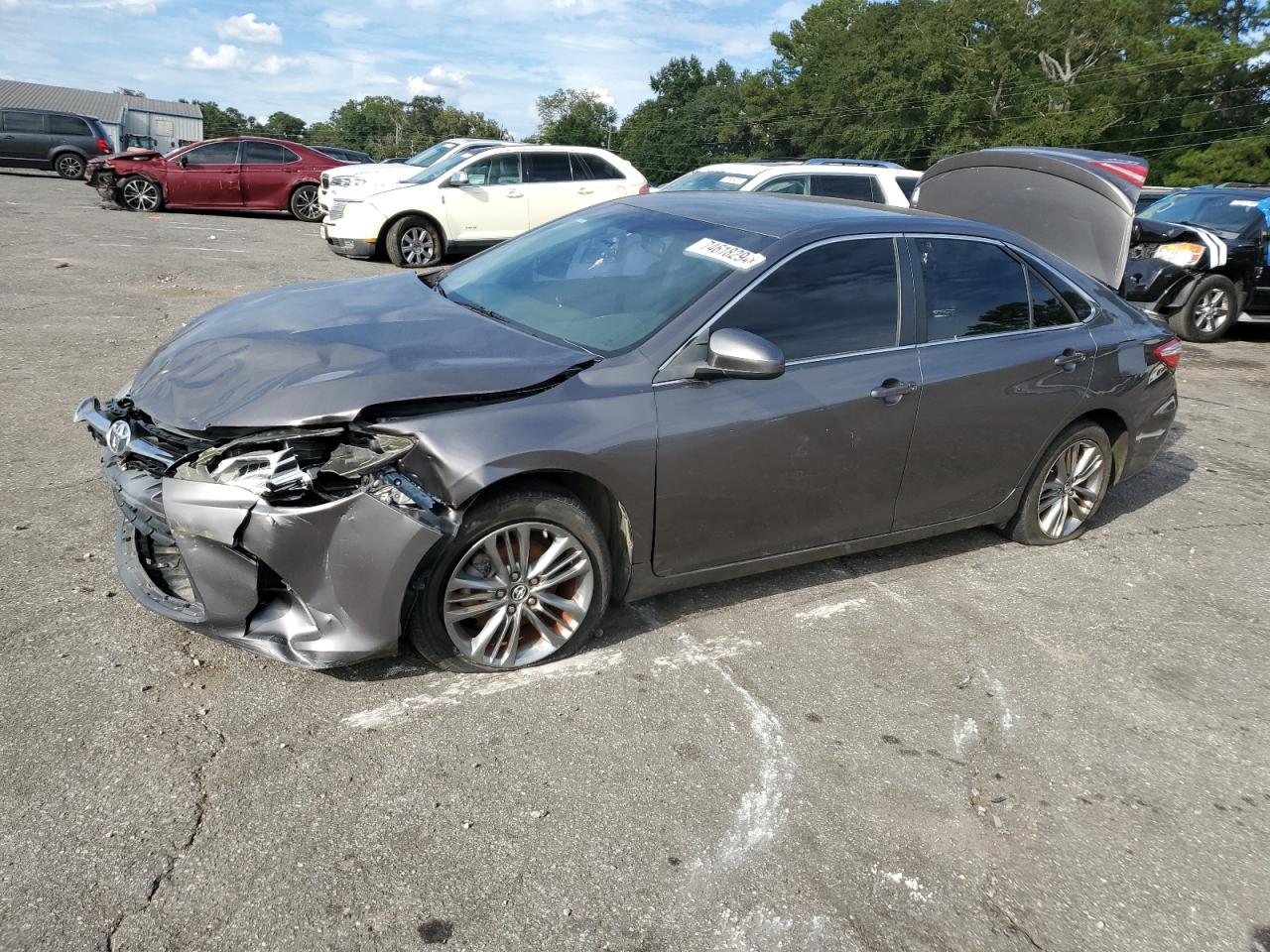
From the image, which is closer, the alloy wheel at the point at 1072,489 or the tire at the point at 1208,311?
the alloy wheel at the point at 1072,489

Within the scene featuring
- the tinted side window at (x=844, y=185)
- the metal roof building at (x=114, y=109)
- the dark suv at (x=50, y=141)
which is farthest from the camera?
the metal roof building at (x=114, y=109)

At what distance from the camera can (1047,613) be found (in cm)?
445

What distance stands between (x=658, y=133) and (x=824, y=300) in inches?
4164

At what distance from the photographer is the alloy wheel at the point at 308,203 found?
18.8 meters

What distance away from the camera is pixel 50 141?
26062 mm

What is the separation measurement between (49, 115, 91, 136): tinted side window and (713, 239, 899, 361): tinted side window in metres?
28.1

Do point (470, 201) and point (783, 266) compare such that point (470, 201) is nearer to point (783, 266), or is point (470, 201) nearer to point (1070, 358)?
point (1070, 358)

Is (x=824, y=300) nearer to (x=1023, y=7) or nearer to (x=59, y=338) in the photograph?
(x=59, y=338)

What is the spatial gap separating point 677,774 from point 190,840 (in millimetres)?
1392

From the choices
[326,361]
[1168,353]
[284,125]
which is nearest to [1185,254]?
[1168,353]

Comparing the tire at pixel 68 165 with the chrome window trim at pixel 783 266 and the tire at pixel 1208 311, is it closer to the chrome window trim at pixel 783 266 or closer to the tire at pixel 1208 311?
the tire at pixel 1208 311

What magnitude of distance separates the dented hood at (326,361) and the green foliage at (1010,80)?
51.7m

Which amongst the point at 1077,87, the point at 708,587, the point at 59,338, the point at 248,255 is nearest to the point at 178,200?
the point at 248,255

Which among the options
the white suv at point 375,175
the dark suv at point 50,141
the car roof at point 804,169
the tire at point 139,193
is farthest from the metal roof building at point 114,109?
the car roof at point 804,169
